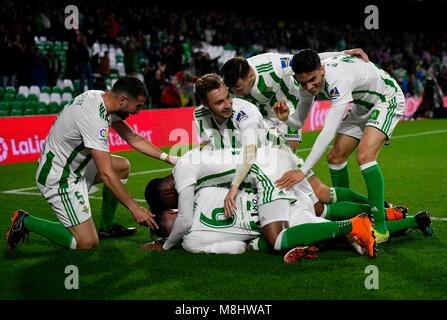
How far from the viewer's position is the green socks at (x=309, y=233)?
16.2ft

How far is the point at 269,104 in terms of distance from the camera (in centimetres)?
706

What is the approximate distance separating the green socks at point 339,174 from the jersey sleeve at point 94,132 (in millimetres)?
2547

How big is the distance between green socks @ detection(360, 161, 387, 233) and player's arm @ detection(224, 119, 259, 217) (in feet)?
3.52

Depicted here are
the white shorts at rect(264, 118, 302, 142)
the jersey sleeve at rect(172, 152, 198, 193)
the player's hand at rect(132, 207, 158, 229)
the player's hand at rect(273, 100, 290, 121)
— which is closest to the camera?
the player's hand at rect(132, 207, 158, 229)

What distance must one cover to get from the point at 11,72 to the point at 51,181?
33.0ft

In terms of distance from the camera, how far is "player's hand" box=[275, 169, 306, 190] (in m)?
5.16

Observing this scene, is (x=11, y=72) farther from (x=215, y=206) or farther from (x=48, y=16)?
(x=215, y=206)

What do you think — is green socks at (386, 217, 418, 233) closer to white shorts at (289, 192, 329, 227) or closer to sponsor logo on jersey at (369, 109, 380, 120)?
white shorts at (289, 192, 329, 227)

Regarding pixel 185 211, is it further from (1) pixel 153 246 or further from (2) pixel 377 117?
(2) pixel 377 117

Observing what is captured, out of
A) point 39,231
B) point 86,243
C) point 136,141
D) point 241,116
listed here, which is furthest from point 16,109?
point 241,116

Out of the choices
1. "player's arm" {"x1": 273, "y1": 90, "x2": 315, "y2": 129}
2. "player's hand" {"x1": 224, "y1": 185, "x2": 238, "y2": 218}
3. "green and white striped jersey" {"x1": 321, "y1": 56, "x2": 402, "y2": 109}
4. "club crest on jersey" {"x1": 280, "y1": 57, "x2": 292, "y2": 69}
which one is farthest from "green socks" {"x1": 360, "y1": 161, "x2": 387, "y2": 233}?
"club crest on jersey" {"x1": 280, "y1": 57, "x2": 292, "y2": 69}

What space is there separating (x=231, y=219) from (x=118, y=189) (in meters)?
0.95

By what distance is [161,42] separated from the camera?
68.4 ft
